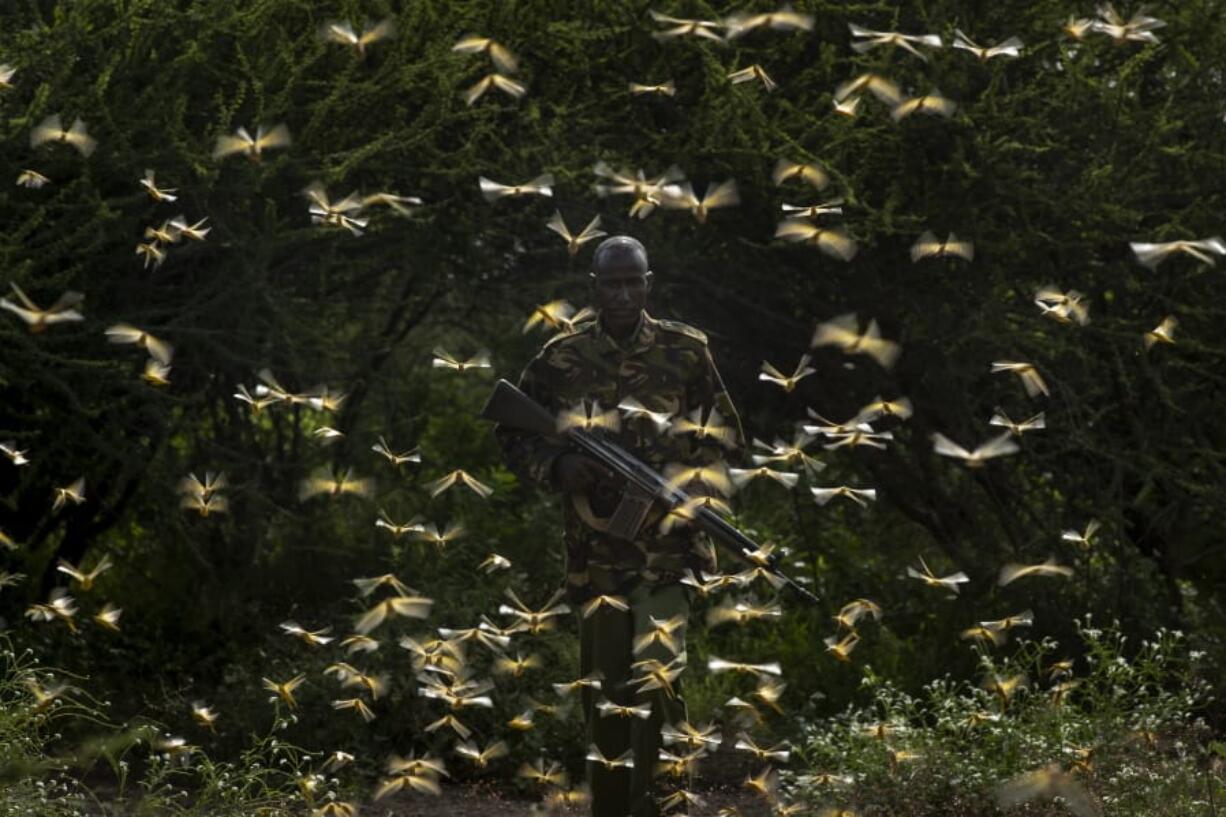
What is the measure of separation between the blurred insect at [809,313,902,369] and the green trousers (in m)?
0.83

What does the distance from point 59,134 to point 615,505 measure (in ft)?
6.90

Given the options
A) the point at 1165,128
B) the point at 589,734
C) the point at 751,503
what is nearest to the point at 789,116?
the point at 1165,128

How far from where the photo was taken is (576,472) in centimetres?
512

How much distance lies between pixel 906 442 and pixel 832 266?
2.85 ft

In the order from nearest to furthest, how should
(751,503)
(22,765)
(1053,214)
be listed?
(22,765), (1053,214), (751,503)

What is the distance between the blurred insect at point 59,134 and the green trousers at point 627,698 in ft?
7.14

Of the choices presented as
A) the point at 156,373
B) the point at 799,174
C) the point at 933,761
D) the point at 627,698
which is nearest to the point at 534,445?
the point at 627,698

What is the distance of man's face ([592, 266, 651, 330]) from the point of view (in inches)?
199

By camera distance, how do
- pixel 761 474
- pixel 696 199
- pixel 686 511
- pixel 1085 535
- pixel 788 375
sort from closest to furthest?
pixel 686 511
pixel 761 474
pixel 696 199
pixel 1085 535
pixel 788 375

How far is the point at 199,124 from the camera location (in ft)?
23.5

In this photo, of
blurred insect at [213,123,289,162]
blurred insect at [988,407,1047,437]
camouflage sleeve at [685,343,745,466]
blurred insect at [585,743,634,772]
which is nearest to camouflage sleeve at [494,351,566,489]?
camouflage sleeve at [685,343,745,466]

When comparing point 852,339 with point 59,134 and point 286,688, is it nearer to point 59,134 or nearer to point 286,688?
point 286,688

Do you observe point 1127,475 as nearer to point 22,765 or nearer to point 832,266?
point 832,266

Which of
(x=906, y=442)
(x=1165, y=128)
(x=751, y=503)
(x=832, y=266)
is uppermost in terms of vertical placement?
(x=1165, y=128)
